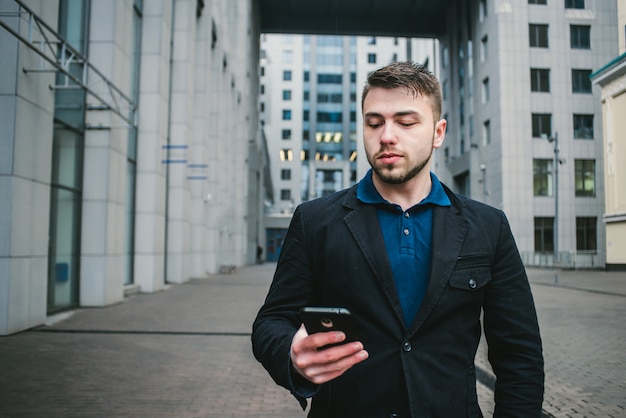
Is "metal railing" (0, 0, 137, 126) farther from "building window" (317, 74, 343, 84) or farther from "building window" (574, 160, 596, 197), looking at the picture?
"building window" (317, 74, 343, 84)

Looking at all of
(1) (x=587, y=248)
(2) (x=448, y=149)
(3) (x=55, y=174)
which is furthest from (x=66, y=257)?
(2) (x=448, y=149)

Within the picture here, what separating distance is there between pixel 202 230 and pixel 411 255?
1010 inches

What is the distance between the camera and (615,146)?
11.2 feet

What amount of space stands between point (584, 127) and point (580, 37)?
2.34ft

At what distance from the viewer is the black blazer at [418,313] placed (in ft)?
6.95

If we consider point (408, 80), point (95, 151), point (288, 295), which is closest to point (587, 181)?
point (408, 80)

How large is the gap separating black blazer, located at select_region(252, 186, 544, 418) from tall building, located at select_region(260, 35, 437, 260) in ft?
270

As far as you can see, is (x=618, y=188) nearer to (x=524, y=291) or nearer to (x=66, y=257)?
(x=524, y=291)

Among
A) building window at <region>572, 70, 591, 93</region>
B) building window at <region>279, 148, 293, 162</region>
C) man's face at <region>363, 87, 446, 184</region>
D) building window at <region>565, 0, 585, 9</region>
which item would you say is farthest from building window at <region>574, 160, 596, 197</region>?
building window at <region>279, 148, 293, 162</region>

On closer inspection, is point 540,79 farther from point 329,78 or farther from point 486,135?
point 329,78

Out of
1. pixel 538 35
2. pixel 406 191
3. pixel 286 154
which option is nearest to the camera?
pixel 406 191

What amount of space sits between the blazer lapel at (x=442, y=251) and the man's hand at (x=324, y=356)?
18.7 inches

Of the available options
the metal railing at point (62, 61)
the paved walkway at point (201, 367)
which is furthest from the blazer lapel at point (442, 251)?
the metal railing at point (62, 61)

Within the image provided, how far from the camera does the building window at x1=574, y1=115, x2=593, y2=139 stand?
11.7ft
